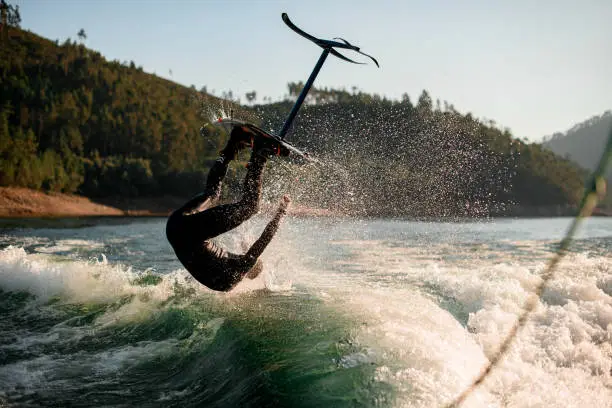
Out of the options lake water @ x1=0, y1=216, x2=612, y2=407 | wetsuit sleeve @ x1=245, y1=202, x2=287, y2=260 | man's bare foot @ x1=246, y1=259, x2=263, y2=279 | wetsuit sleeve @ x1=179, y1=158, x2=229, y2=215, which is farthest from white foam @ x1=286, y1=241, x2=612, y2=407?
wetsuit sleeve @ x1=179, y1=158, x2=229, y2=215

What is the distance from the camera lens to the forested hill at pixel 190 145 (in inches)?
2052

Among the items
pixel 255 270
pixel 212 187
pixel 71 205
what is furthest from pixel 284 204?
pixel 71 205

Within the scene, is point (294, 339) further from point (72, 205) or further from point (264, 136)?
point (72, 205)

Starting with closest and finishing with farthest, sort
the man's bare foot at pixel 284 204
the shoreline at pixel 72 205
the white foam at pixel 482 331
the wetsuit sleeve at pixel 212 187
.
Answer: the white foam at pixel 482 331 → the wetsuit sleeve at pixel 212 187 → the man's bare foot at pixel 284 204 → the shoreline at pixel 72 205

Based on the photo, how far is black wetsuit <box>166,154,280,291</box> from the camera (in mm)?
6242

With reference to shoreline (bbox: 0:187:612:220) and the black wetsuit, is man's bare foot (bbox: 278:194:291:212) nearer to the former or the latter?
the black wetsuit

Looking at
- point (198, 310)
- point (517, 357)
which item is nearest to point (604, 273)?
point (517, 357)

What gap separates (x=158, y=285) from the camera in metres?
9.63

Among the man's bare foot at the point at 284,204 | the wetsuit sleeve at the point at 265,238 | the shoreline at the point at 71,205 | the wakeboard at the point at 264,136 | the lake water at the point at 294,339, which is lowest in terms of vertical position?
the shoreline at the point at 71,205

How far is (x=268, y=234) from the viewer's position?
24.1ft

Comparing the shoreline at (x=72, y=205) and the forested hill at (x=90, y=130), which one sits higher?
the forested hill at (x=90, y=130)

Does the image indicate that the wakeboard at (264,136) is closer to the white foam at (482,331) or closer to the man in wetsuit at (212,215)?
the man in wetsuit at (212,215)

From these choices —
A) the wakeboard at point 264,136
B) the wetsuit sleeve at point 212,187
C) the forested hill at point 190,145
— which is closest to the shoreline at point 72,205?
the forested hill at point 190,145

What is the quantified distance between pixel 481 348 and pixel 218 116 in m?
4.40
